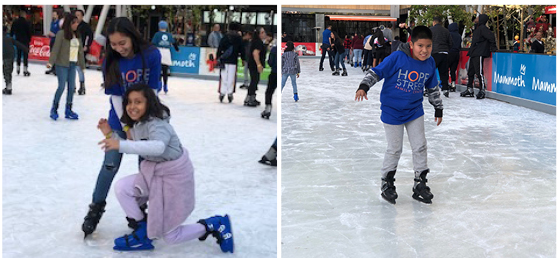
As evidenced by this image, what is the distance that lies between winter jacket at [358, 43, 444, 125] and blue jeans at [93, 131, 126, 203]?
1412 mm

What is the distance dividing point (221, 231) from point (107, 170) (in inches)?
24.9

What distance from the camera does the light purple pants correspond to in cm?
267

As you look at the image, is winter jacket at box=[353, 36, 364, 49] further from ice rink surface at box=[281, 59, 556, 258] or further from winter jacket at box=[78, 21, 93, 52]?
ice rink surface at box=[281, 59, 556, 258]

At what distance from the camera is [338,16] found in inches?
1052

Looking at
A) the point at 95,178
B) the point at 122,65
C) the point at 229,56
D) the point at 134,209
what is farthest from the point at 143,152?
the point at 229,56

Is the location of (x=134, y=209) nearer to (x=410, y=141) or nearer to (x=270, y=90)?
(x=410, y=141)

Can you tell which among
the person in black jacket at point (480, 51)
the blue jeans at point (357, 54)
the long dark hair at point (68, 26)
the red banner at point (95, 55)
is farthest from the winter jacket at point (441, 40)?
the blue jeans at point (357, 54)

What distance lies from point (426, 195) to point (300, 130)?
2.66 m

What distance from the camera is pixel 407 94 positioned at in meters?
3.54

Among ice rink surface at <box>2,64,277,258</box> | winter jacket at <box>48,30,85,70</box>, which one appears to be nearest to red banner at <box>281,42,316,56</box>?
ice rink surface at <box>2,64,277,258</box>

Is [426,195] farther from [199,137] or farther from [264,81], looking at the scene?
[264,81]

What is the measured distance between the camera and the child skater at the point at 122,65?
269 centimetres

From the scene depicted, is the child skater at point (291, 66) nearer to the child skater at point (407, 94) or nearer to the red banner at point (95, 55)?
the child skater at point (407, 94)

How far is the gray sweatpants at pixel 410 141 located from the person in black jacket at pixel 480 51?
6.07 m
